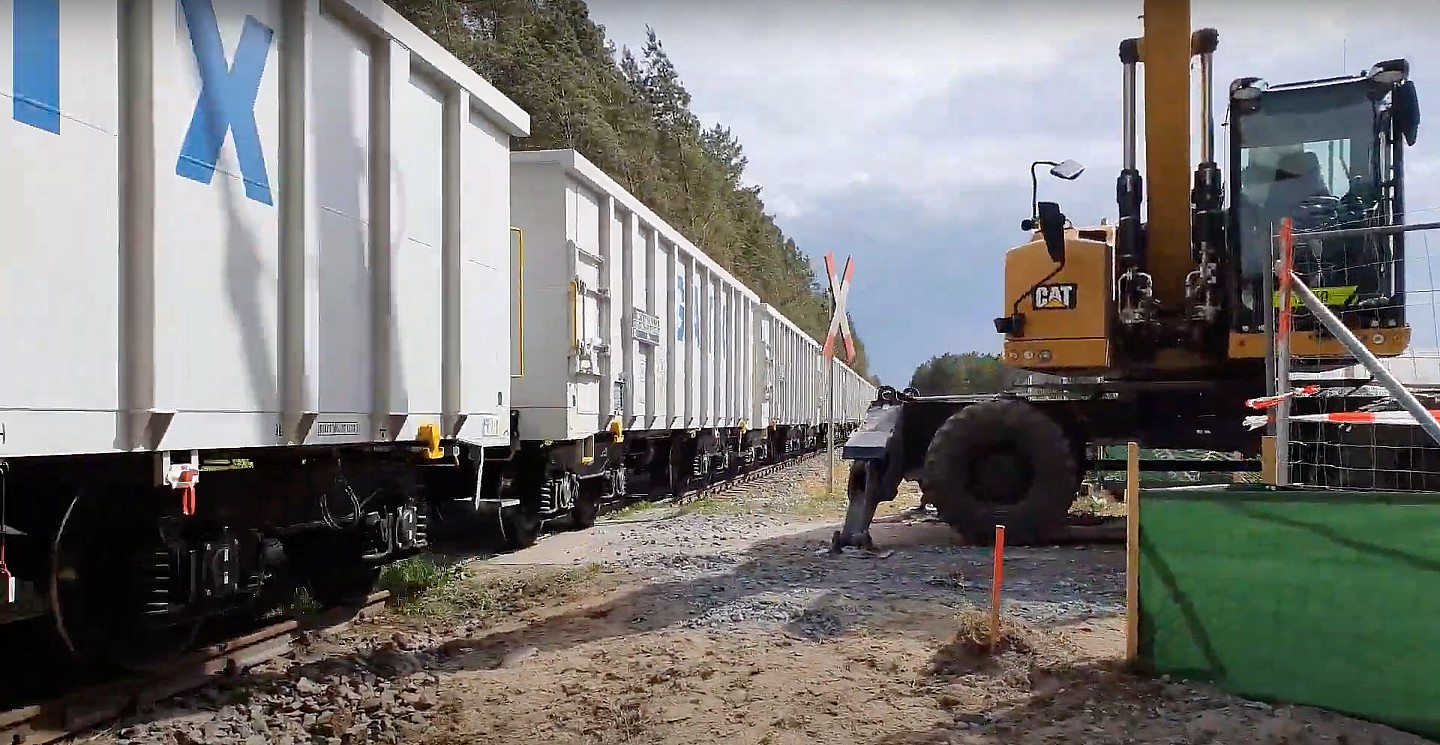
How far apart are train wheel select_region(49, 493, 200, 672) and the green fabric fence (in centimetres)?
421

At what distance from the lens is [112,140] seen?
3.80 meters

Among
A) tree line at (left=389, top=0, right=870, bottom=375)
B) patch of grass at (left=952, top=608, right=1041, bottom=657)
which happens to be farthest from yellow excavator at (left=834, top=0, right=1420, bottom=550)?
tree line at (left=389, top=0, right=870, bottom=375)

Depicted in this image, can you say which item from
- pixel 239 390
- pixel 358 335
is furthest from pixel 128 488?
pixel 358 335

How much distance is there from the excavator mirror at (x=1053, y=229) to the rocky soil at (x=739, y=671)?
2306 mm

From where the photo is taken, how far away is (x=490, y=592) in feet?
24.1

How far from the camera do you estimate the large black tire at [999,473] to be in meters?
8.66

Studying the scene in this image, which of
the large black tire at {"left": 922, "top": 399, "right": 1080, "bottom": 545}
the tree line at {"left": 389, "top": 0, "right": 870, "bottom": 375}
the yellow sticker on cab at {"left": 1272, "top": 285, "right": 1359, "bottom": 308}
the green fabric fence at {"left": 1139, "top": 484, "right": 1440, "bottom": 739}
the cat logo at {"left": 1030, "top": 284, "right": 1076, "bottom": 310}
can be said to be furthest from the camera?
the tree line at {"left": 389, "top": 0, "right": 870, "bottom": 375}

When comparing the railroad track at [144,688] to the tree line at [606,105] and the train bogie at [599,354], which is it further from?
the tree line at [606,105]

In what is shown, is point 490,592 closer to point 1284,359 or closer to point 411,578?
point 411,578

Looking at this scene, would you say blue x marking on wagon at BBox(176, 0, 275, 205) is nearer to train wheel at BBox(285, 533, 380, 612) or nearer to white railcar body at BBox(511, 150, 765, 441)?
train wheel at BBox(285, 533, 380, 612)

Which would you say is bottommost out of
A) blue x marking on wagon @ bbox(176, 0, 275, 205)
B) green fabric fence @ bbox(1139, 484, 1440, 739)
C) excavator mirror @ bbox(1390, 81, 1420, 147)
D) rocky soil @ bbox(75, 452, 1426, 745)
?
rocky soil @ bbox(75, 452, 1426, 745)

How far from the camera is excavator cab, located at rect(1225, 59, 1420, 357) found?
7.36 metres

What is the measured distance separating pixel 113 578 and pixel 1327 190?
25.7ft

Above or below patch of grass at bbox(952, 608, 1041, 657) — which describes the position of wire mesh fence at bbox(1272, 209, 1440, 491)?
above
